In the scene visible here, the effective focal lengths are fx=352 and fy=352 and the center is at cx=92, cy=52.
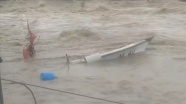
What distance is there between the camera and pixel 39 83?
7562 mm

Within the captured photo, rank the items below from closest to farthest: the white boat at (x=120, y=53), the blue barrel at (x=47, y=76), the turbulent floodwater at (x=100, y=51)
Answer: the turbulent floodwater at (x=100, y=51), the blue barrel at (x=47, y=76), the white boat at (x=120, y=53)

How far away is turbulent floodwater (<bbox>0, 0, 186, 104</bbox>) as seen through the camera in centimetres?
700

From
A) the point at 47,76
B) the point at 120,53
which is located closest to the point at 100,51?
the point at 120,53

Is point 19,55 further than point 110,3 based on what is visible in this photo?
No

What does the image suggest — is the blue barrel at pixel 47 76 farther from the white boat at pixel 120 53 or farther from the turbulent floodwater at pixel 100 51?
the white boat at pixel 120 53

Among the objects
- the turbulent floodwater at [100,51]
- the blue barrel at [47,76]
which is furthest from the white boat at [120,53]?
the blue barrel at [47,76]

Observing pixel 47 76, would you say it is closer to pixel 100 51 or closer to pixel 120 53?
pixel 120 53

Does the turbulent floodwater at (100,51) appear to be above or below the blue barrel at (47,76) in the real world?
below

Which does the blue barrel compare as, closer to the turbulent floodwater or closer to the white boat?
the turbulent floodwater

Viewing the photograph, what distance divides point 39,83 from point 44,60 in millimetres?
1737

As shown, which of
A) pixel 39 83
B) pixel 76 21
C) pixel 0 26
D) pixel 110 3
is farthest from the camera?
pixel 110 3

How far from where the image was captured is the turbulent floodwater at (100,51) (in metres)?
7.00

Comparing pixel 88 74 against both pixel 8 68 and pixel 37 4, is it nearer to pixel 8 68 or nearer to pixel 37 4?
pixel 8 68

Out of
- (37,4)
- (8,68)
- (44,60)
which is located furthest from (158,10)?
(8,68)
